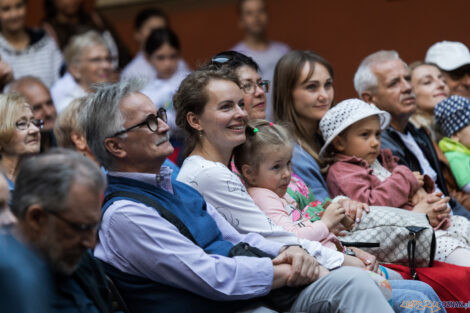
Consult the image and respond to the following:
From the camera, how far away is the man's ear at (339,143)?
Answer: 12.2 feet

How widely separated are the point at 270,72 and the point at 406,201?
241cm

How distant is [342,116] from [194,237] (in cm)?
142

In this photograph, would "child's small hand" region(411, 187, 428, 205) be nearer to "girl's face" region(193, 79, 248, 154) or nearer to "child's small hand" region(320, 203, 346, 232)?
"child's small hand" region(320, 203, 346, 232)

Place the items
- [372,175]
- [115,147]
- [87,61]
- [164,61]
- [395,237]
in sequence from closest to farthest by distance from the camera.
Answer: [115,147], [395,237], [372,175], [87,61], [164,61]

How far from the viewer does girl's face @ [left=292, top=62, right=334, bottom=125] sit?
151 inches

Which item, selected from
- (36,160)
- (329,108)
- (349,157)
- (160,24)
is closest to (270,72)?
(160,24)

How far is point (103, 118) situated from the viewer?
262cm

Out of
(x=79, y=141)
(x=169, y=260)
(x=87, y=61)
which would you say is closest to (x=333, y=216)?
(x=169, y=260)

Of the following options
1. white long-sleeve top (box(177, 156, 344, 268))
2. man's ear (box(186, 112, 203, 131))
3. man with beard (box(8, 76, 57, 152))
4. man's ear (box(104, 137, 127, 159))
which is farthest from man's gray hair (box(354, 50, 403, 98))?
man's ear (box(104, 137, 127, 159))

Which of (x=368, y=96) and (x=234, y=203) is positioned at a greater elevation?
(x=368, y=96)

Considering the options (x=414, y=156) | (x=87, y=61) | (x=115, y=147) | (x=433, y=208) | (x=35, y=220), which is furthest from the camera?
(x=87, y=61)

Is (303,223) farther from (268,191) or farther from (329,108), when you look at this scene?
(329,108)

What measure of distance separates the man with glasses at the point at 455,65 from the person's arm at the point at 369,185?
5.45 ft

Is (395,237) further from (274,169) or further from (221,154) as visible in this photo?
(221,154)
